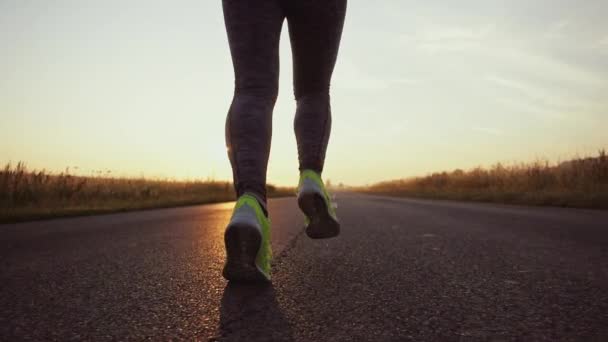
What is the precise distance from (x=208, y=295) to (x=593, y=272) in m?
1.66

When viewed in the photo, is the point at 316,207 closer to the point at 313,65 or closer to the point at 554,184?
the point at 313,65

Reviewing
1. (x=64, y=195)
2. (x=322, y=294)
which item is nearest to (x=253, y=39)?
(x=322, y=294)

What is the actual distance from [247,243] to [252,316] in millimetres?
266

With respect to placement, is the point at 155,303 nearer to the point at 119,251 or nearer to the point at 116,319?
the point at 116,319

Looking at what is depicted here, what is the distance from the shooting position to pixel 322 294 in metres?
1.44

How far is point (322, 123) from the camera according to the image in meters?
2.09

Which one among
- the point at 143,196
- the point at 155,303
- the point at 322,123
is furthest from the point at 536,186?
the point at 155,303

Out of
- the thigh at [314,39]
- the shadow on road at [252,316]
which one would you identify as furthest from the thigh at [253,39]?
the shadow on road at [252,316]

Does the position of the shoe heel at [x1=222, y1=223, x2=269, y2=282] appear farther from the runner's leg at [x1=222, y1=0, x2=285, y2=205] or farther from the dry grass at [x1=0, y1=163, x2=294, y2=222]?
the dry grass at [x1=0, y1=163, x2=294, y2=222]

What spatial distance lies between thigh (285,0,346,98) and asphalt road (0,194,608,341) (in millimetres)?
905

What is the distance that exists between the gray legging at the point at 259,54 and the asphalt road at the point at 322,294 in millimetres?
473

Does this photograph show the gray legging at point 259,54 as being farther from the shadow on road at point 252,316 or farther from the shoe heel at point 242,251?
the shadow on road at point 252,316

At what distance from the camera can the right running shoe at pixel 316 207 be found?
1.78m

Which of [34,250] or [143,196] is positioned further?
[143,196]
